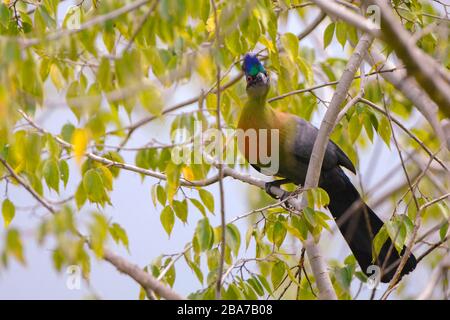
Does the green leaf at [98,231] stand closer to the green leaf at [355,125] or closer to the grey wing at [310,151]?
the green leaf at [355,125]

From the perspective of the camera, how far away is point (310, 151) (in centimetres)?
441

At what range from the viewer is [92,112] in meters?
2.10

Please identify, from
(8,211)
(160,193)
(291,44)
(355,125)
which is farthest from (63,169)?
(355,125)

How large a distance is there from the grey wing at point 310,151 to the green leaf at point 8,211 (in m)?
1.97

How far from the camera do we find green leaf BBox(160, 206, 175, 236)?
125 inches

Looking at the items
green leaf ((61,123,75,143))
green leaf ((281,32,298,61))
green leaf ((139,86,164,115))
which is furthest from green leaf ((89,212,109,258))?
green leaf ((281,32,298,61))

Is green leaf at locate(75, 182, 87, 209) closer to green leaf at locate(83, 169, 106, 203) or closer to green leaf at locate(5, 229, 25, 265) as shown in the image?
green leaf at locate(83, 169, 106, 203)

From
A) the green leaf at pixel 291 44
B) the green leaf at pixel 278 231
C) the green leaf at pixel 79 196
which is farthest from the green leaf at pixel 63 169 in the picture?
the green leaf at pixel 291 44

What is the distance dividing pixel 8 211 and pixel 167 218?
27.6 inches

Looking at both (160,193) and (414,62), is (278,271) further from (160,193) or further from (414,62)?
(414,62)

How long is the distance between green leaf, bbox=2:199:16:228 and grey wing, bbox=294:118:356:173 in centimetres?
197

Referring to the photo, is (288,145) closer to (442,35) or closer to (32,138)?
(442,35)
